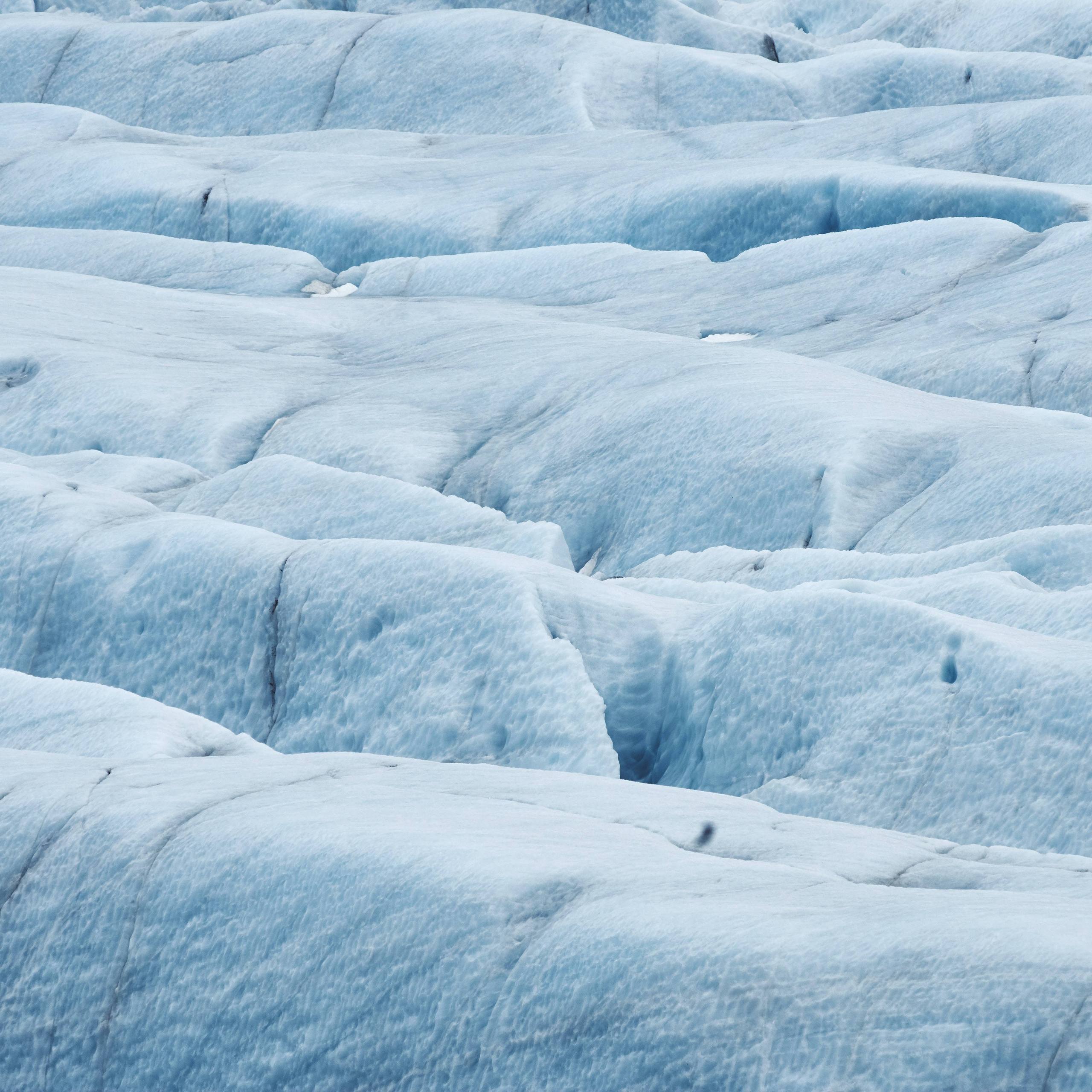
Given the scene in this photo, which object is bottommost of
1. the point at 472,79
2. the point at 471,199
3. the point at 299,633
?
the point at 471,199

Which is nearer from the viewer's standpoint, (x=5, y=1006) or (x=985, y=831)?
(x=5, y=1006)

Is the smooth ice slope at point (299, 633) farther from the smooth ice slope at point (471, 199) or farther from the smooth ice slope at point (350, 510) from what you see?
the smooth ice slope at point (471, 199)

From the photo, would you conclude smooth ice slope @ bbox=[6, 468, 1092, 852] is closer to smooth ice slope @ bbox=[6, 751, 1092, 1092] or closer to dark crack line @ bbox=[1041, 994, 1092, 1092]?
smooth ice slope @ bbox=[6, 751, 1092, 1092]

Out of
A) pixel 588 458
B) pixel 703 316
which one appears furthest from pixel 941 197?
pixel 588 458

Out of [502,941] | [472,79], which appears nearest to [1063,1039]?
[502,941]

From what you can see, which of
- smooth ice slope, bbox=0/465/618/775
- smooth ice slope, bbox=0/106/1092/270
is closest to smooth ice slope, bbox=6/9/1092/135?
smooth ice slope, bbox=0/106/1092/270

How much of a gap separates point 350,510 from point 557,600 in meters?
2.00

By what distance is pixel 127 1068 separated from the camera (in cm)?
409

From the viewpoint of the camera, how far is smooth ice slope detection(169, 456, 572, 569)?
25.8ft

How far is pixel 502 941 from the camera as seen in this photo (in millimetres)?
3777

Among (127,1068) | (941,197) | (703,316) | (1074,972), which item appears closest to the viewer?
(1074,972)

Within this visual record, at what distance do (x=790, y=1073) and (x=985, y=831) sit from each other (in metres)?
2.33

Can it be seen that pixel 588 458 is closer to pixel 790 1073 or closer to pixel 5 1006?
pixel 5 1006

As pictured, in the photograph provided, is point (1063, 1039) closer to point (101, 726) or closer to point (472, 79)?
point (101, 726)
